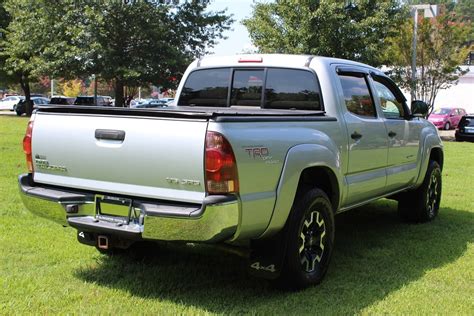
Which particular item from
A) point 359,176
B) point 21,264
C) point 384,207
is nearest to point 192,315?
point 21,264

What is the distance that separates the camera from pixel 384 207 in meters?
8.04

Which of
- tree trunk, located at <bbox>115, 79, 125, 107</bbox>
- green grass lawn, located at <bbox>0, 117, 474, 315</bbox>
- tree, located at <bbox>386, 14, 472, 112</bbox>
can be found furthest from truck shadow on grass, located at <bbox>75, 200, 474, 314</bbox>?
tree trunk, located at <bbox>115, 79, 125, 107</bbox>

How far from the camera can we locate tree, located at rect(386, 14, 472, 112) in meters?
26.2

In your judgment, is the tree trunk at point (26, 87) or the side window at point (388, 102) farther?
the tree trunk at point (26, 87)

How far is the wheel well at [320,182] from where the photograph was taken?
173 inches

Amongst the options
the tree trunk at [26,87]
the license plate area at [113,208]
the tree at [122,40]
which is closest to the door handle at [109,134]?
the license plate area at [113,208]

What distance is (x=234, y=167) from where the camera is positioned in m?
3.55

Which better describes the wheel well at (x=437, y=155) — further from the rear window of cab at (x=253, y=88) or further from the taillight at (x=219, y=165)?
the taillight at (x=219, y=165)

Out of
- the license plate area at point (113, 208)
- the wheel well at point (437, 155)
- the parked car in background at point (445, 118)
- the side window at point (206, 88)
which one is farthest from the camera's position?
the parked car in background at point (445, 118)

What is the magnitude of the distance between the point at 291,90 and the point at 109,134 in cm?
206


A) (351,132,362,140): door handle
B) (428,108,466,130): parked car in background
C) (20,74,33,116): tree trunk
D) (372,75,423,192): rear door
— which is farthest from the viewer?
(20,74,33,116): tree trunk

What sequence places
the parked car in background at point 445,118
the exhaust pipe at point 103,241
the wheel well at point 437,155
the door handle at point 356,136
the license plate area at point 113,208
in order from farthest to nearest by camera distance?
the parked car in background at point 445,118
the wheel well at point 437,155
the door handle at point 356,136
the exhaust pipe at point 103,241
the license plate area at point 113,208

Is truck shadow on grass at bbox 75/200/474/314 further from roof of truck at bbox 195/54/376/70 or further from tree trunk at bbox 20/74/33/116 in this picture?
tree trunk at bbox 20/74/33/116

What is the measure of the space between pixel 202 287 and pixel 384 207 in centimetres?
437
